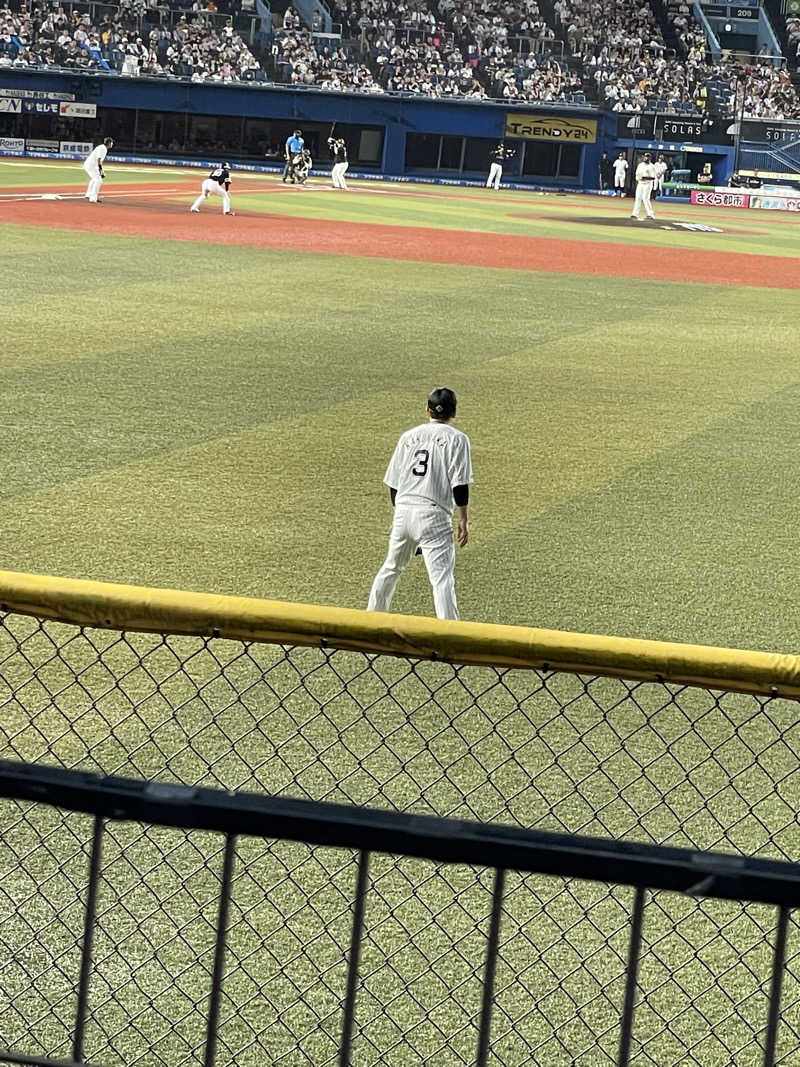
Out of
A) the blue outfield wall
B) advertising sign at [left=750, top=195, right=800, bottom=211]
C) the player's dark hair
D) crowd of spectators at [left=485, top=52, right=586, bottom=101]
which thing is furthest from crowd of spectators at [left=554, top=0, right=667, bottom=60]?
the player's dark hair

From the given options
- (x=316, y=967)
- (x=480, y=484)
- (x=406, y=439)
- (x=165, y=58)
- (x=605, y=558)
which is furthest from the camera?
(x=165, y=58)

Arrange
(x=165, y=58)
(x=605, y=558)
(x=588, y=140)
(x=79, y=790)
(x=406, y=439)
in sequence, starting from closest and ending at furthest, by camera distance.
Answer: (x=79, y=790) < (x=406, y=439) < (x=605, y=558) < (x=165, y=58) < (x=588, y=140)

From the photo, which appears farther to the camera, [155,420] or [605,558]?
[155,420]

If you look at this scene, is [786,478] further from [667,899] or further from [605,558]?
[667,899]

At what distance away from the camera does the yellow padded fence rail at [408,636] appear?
3.88m

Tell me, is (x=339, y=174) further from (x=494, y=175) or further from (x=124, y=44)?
(x=124, y=44)

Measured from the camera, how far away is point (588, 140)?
60.9 meters

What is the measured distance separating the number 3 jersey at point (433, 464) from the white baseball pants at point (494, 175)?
5039 centimetres

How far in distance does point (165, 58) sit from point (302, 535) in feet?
164

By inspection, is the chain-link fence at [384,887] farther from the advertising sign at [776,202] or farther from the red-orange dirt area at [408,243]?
the advertising sign at [776,202]

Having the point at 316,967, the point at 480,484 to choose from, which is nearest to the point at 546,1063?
the point at 316,967

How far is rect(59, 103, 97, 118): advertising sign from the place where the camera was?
5441cm

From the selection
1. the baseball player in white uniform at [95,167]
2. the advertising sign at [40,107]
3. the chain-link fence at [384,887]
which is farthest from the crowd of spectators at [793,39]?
the chain-link fence at [384,887]

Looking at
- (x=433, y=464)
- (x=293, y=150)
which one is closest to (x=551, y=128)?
(x=293, y=150)
